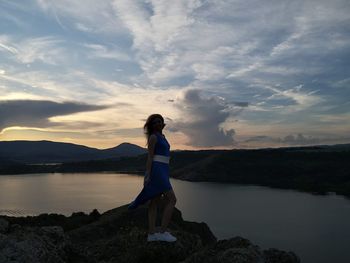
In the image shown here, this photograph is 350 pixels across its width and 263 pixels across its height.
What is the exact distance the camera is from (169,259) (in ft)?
24.6

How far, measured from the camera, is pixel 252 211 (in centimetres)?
7244

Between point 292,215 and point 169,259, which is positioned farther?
point 292,215

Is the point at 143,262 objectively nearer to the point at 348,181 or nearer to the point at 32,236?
the point at 32,236

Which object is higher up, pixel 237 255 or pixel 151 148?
pixel 151 148

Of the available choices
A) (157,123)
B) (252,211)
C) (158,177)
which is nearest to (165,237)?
(158,177)

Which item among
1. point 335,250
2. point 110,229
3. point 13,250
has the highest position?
point 13,250

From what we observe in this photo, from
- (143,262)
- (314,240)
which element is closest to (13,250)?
(143,262)

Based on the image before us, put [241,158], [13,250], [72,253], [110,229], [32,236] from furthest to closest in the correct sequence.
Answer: [241,158]
[110,229]
[72,253]
[32,236]
[13,250]

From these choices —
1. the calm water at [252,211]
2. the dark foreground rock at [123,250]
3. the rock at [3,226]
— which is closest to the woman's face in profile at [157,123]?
the dark foreground rock at [123,250]

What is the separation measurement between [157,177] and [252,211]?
67478 millimetres

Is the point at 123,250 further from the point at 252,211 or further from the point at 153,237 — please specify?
the point at 252,211

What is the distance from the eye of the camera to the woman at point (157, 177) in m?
7.81

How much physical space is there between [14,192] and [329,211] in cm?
7212

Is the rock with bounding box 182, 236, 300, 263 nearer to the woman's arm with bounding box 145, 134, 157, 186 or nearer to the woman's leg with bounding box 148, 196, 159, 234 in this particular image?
the woman's leg with bounding box 148, 196, 159, 234
